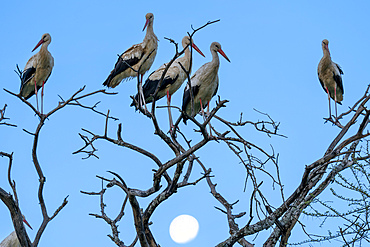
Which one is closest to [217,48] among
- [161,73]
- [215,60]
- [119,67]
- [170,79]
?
[215,60]

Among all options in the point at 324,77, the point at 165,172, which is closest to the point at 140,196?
the point at 165,172

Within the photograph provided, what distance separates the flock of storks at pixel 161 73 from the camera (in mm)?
7211

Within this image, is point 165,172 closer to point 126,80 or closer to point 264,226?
point 264,226

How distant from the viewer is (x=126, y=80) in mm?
8445

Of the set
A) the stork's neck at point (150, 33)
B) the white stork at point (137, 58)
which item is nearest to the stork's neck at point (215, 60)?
the white stork at point (137, 58)

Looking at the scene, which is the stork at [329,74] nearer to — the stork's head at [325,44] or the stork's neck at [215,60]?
the stork's head at [325,44]

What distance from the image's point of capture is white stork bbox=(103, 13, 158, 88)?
26.1 feet

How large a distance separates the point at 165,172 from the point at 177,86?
326 centimetres

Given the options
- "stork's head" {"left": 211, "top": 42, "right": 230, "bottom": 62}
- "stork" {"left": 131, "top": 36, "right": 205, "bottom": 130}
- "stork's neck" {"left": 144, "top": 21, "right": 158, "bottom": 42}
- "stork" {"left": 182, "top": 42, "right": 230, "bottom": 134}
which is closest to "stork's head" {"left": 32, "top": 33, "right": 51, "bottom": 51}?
"stork's neck" {"left": 144, "top": 21, "right": 158, "bottom": 42}

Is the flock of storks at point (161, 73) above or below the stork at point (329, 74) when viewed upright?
below

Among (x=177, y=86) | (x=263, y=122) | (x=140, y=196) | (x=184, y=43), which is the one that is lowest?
(x=140, y=196)

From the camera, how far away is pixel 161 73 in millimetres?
7805

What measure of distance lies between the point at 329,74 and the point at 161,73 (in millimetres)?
3916

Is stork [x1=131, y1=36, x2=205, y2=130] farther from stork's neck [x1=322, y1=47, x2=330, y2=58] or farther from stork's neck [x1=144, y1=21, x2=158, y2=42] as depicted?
stork's neck [x1=322, y1=47, x2=330, y2=58]
